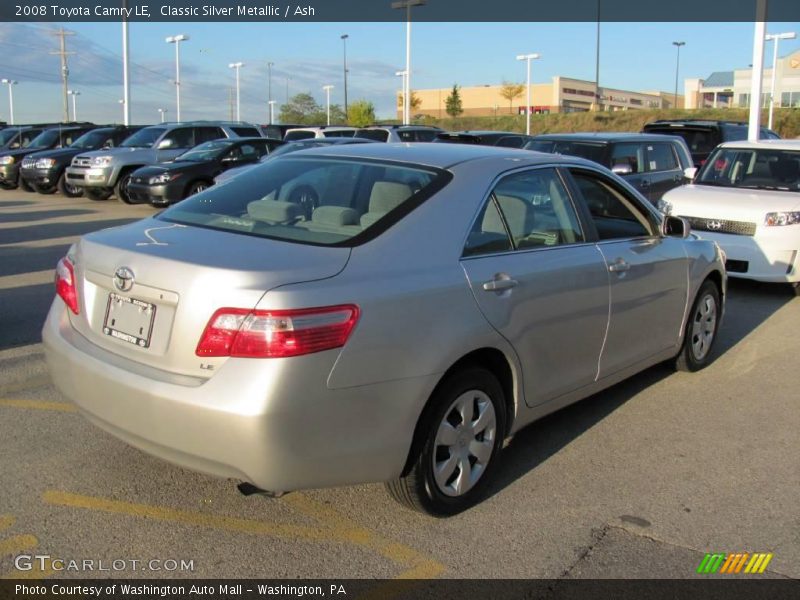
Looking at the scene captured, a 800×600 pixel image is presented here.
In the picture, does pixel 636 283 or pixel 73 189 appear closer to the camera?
pixel 636 283

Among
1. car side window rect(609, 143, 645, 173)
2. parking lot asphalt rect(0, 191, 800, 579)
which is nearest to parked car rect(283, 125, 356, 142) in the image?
car side window rect(609, 143, 645, 173)

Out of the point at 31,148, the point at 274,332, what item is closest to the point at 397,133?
the point at 31,148

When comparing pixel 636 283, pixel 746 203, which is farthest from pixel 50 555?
pixel 746 203

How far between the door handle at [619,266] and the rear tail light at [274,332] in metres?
2.08

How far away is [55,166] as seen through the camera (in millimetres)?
19641

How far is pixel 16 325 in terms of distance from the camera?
23.0ft

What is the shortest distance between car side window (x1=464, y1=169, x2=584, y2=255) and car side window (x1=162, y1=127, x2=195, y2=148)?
51.5ft

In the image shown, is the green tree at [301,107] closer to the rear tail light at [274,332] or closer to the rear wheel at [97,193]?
the rear wheel at [97,193]

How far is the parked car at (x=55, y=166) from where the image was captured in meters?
19.7

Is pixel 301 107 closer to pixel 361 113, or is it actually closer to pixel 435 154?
pixel 361 113

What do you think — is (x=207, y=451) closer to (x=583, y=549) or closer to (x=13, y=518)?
(x=13, y=518)

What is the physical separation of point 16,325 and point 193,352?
464cm

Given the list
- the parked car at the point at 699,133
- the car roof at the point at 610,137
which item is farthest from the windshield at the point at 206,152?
the parked car at the point at 699,133

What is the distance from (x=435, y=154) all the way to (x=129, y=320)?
184 cm
